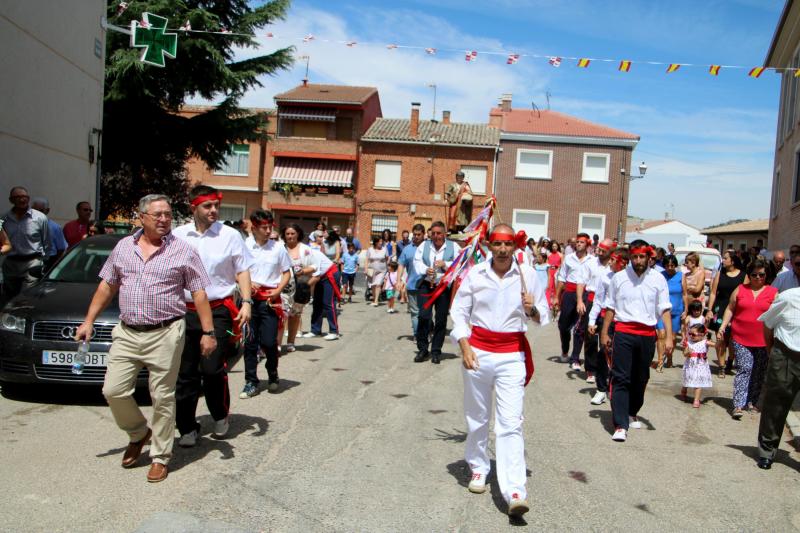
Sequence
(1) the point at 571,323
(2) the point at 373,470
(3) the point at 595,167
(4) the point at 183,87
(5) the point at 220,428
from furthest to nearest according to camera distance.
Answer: (3) the point at 595,167, (4) the point at 183,87, (1) the point at 571,323, (5) the point at 220,428, (2) the point at 373,470

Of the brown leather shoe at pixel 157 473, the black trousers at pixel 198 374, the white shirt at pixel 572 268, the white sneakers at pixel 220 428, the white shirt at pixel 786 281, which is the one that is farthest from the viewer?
the white shirt at pixel 572 268

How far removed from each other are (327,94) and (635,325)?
36.8 metres

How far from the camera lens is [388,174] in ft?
131

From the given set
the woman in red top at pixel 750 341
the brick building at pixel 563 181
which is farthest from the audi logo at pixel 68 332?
the brick building at pixel 563 181

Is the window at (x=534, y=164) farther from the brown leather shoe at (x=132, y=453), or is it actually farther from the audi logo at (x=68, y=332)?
the brown leather shoe at (x=132, y=453)

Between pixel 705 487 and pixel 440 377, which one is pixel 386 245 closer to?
pixel 440 377

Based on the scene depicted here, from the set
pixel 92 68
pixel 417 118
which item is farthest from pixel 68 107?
pixel 417 118

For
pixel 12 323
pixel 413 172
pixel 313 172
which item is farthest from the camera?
pixel 313 172

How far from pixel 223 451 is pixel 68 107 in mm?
11579

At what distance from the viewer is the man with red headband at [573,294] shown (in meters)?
10.3

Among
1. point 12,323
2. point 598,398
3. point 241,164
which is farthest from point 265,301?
point 241,164

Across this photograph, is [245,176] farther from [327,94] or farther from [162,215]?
[162,215]

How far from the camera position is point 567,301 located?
10578 millimetres

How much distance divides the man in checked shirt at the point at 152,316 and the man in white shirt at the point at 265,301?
8.35 feet
